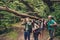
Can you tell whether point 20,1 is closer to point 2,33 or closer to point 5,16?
point 5,16

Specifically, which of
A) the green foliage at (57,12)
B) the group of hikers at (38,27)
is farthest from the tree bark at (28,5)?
the group of hikers at (38,27)

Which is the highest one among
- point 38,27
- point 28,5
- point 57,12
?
point 28,5

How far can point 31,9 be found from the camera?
52.4 ft

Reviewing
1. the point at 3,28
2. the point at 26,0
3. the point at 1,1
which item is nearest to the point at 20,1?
the point at 26,0

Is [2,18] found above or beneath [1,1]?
beneath

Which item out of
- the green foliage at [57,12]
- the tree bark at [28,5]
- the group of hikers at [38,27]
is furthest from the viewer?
the tree bark at [28,5]

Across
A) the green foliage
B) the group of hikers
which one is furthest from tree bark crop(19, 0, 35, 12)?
the group of hikers

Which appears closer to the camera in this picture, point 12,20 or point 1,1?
point 1,1

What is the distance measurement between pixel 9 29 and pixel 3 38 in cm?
201

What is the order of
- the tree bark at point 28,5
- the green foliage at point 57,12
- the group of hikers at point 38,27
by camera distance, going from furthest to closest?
the tree bark at point 28,5, the green foliage at point 57,12, the group of hikers at point 38,27

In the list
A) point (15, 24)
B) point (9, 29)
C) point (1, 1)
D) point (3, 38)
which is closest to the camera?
point (3, 38)

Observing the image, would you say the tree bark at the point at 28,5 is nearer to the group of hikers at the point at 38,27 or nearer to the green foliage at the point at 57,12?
the green foliage at the point at 57,12

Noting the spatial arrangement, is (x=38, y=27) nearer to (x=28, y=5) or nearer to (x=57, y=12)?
(x=57, y=12)

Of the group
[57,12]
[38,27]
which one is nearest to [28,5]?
[57,12]
